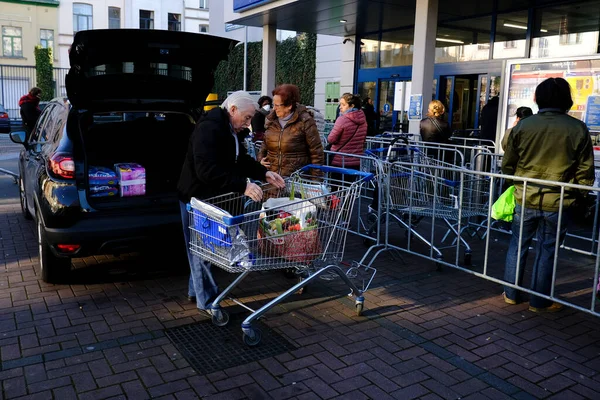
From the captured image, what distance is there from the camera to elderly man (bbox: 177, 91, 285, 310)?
3.97 m

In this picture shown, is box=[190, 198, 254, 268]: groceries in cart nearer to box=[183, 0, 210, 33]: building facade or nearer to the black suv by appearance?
the black suv

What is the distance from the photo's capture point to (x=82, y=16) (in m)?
40.0

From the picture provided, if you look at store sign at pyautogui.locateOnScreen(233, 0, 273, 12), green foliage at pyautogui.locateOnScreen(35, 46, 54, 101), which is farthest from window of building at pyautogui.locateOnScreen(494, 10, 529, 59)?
green foliage at pyautogui.locateOnScreen(35, 46, 54, 101)

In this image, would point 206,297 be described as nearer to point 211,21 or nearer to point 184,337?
point 184,337

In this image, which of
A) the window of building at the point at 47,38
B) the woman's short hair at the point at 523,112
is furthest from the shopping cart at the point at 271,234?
the window of building at the point at 47,38

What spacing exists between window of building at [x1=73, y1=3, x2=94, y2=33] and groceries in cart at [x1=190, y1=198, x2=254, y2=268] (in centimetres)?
4038

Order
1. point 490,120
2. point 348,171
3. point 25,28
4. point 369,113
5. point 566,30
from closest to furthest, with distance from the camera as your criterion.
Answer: point 348,171 → point 490,120 → point 566,30 → point 369,113 → point 25,28

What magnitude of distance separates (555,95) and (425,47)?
6.38 m

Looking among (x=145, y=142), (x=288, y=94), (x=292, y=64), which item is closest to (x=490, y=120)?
(x=288, y=94)

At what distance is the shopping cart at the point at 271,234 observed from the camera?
3744mm

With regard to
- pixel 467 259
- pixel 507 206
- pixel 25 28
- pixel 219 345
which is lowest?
pixel 219 345

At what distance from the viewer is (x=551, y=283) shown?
459cm

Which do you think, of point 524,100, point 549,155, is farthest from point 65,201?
point 524,100

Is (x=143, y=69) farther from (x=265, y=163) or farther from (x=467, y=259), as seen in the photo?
(x=467, y=259)
